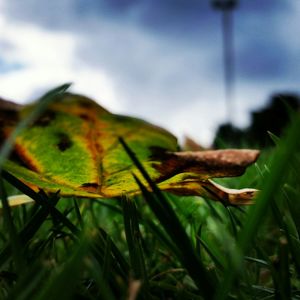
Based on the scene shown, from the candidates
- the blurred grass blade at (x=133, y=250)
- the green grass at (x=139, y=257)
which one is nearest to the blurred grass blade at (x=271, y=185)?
the green grass at (x=139, y=257)

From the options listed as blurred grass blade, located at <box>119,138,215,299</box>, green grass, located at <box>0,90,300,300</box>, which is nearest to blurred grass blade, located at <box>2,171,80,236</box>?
green grass, located at <box>0,90,300,300</box>

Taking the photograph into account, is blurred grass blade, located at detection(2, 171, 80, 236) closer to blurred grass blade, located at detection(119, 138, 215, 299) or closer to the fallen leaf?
the fallen leaf

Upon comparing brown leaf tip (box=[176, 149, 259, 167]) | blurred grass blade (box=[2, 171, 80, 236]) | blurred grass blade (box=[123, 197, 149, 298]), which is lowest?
blurred grass blade (box=[123, 197, 149, 298])

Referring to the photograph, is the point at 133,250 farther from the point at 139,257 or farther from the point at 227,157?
the point at 227,157

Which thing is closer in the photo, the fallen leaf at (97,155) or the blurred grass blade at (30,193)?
the fallen leaf at (97,155)

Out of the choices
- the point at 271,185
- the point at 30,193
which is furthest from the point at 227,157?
the point at 30,193

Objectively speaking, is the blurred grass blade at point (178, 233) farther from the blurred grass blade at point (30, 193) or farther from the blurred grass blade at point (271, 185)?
the blurred grass blade at point (30, 193)

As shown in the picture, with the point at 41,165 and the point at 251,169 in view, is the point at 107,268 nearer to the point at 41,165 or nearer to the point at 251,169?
the point at 41,165
